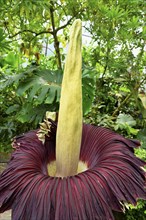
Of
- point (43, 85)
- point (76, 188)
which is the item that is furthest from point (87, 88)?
point (76, 188)

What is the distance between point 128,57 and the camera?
1469 millimetres

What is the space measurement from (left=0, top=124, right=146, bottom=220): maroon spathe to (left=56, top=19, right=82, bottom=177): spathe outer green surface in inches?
2.3

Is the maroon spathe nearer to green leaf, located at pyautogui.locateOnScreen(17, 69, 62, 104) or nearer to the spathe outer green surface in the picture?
the spathe outer green surface

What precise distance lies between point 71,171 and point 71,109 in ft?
0.49

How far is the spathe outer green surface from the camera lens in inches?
25.3

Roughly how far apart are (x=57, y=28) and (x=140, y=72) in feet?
2.12

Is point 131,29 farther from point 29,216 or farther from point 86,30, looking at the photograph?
point 29,216

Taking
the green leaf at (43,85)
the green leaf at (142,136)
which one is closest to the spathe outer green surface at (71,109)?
the green leaf at (43,85)

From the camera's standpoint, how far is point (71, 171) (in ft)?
2.35

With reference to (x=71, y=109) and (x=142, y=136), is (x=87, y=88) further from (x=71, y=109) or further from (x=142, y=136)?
(x=71, y=109)

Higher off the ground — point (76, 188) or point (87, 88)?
point (87, 88)

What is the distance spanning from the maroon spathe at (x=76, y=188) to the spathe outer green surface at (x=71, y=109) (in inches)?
2.3

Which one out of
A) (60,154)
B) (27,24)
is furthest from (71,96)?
(27,24)

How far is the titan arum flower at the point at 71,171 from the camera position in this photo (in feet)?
1.85
